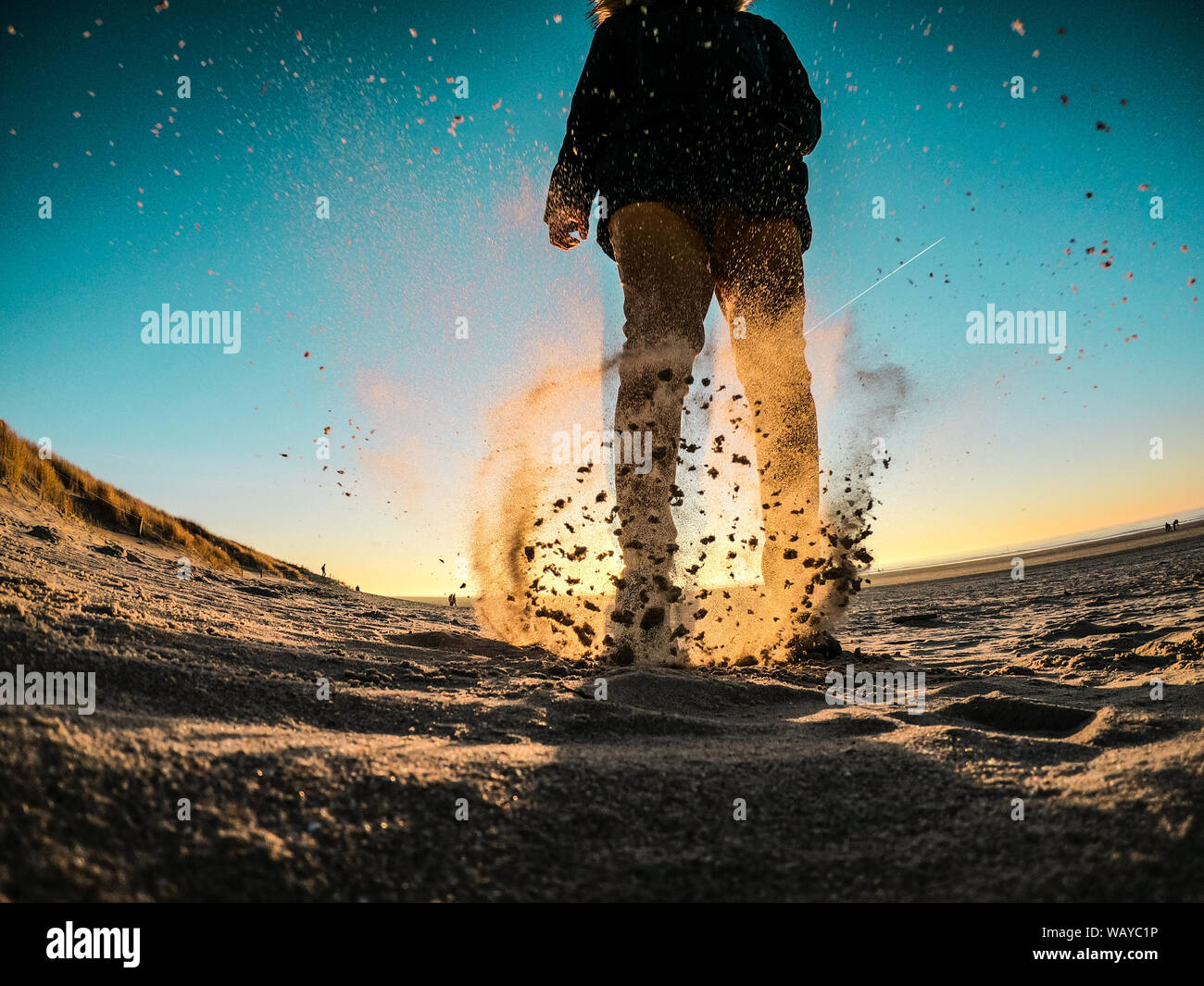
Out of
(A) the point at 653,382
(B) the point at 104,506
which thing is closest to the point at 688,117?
Answer: (A) the point at 653,382

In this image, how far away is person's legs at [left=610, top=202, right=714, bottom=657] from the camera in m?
2.30

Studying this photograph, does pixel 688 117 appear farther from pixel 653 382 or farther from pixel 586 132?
pixel 653 382

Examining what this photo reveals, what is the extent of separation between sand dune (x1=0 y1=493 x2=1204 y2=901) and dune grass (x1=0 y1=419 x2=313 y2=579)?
142 inches

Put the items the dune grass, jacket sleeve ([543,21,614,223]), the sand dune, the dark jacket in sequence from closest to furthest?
the sand dune < the dark jacket < jacket sleeve ([543,21,614,223]) < the dune grass

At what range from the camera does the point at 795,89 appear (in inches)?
110

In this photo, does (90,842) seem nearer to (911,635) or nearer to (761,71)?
(761,71)

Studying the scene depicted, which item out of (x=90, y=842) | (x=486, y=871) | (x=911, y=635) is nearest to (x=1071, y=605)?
(x=911, y=635)

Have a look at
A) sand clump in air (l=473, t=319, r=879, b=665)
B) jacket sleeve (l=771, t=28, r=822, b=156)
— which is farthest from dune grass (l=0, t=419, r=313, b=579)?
jacket sleeve (l=771, t=28, r=822, b=156)

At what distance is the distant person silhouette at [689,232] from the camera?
2344 millimetres

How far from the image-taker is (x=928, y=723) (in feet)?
4.43

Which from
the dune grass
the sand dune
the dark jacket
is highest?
the dark jacket

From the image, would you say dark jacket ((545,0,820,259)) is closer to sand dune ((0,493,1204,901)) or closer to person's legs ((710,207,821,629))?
person's legs ((710,207,821,629))

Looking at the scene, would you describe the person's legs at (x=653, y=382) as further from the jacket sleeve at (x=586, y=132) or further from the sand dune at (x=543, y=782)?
the sand dune at (x=543, y=782)

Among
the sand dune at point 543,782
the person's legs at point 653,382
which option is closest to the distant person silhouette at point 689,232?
the person's legs at point 653,382
